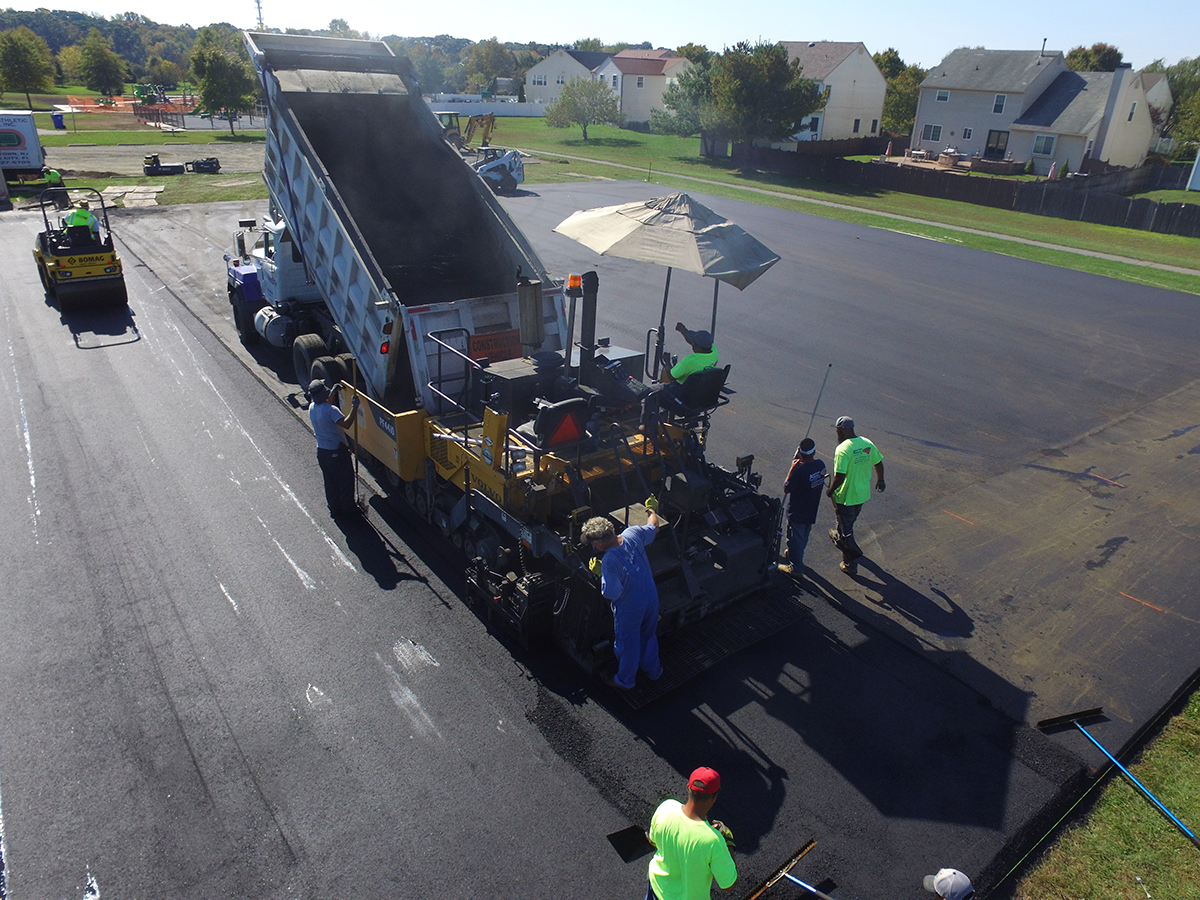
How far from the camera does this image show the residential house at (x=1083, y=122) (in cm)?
4644

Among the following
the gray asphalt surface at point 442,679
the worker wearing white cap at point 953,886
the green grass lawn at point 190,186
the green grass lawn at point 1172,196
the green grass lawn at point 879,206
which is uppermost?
the green grass lawn at point 1172,196

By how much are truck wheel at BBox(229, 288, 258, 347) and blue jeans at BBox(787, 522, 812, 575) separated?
34.3 feet

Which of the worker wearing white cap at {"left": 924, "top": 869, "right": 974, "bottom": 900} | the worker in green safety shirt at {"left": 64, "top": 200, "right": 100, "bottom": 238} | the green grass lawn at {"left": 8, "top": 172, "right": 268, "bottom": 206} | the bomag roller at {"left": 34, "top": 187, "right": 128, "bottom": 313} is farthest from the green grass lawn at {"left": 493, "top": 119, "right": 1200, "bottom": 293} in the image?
the bomag roller at {"left": 34, "top": 187, "right": 128, "bottom": 313}

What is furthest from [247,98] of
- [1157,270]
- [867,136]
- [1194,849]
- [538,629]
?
[1194,849]

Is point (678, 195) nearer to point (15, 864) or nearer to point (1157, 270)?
point (15, 864)

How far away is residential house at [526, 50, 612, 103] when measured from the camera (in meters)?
78.7

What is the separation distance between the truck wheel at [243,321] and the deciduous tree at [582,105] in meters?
49.9

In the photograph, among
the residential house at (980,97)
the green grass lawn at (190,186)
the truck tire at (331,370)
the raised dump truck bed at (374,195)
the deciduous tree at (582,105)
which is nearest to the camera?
the raised dump truck bed at (374,195)

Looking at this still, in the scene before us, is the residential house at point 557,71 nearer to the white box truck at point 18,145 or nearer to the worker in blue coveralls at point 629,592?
the white box truck at point 18,145

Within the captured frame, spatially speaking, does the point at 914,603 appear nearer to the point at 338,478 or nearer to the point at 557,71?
the point at 338,478

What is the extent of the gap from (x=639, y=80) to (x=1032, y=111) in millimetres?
35992

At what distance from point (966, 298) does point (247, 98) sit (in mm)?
49471

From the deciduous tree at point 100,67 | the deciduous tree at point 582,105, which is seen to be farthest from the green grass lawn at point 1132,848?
the deciduous tree at point 100,67

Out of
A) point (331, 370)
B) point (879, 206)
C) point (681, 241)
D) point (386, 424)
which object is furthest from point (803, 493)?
point (879, 206)
